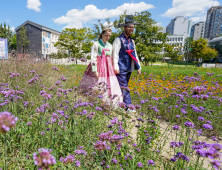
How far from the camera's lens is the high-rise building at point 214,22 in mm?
108875

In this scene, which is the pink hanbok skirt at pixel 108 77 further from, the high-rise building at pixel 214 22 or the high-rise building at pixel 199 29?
the high-rise building at pixel 199 29

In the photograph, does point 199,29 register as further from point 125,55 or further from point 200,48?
point 125,55

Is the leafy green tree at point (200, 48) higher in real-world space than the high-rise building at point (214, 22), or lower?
lower

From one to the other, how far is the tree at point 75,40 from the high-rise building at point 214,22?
106 meters

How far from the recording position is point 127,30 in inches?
154

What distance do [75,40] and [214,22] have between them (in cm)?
11799

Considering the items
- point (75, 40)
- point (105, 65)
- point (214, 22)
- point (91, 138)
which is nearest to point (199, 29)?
point (214, 22)

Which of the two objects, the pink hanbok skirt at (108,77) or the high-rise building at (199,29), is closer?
the pink hanbok skirt at (108,77)

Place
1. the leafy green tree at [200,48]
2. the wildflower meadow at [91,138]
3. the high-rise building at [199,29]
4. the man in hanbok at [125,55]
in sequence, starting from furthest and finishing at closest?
the high-rise building at [199,29]
the leafy green tree at [200,48]
the man in hanbok at [125,55]
the wildflower meadow at [91,138]

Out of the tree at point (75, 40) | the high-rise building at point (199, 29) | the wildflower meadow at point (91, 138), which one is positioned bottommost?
the wildflower meadow at point (91, 138)

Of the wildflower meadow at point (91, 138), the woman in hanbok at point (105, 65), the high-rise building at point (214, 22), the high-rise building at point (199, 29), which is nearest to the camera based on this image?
the wildflower meadow at point (91, 138)

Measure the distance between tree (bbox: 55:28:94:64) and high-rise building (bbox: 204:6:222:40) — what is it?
4154 inches

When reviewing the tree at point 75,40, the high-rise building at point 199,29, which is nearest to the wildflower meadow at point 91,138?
the tree at point 75,40

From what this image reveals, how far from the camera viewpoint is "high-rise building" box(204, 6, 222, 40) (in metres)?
109
